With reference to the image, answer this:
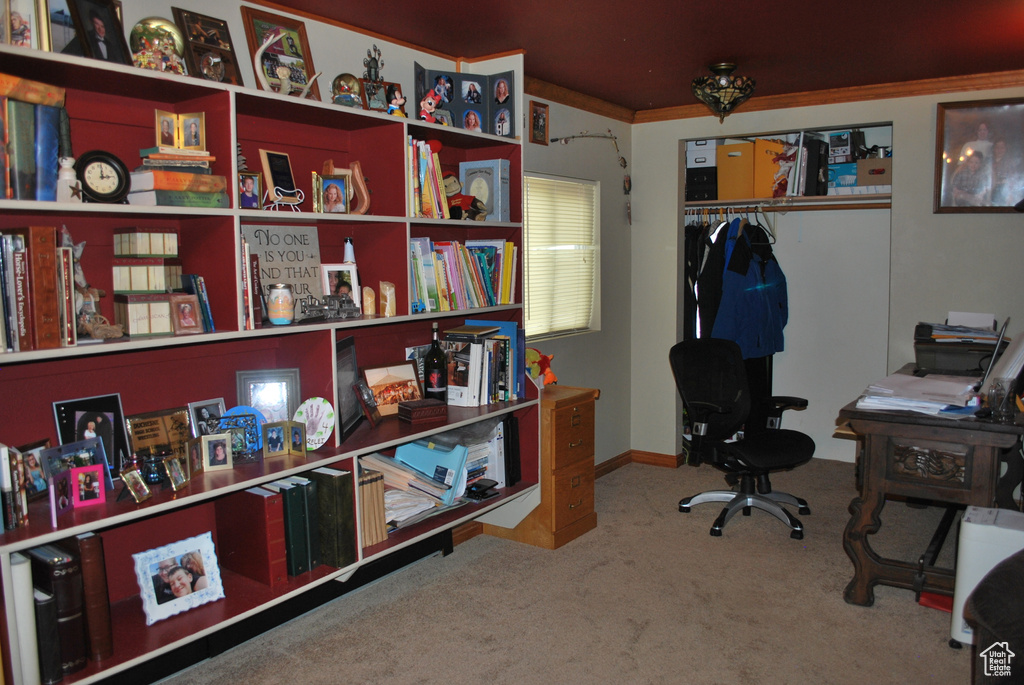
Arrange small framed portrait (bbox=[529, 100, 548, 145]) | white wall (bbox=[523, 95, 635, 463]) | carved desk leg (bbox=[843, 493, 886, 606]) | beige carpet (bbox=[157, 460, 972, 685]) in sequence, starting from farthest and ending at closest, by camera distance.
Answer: white wall (bbox=[523, 95, 635, 463])
small framed portrait (bbox=[529, 100, 548, 145])
carved desk leg (bbox=[843, 493, 886, 606])
beige carpet (bbox=[157, 460, 972, 685])

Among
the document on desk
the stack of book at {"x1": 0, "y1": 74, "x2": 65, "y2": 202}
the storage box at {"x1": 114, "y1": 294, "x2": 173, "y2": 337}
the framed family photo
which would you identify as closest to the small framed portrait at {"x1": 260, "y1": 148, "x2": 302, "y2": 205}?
the storage box at {"x1": 114, "y1": 294, "x2": 173, "y2": 337}

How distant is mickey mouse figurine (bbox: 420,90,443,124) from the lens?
2.98 metres

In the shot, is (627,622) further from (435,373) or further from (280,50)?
(280,50)

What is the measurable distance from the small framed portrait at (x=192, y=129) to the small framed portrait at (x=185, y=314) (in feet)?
1.51

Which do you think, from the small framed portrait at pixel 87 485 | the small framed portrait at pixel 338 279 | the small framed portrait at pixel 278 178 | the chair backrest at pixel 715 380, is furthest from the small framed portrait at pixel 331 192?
the chair backrest at pixel 715 380

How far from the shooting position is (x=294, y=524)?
2.49 meters

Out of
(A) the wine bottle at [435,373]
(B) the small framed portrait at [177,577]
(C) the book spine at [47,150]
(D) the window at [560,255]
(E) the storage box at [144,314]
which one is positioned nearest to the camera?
(C) the book spine at [47,150]

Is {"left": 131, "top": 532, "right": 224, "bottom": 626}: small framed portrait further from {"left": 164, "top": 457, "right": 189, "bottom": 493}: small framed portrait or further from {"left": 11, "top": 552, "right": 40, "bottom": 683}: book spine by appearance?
{"left": 11, "top": 552, "right": 40, "bottom": 683}: book spine

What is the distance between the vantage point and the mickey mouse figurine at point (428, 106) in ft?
9.77

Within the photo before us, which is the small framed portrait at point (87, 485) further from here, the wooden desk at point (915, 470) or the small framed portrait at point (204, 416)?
the wooden desk at point (915, 470)

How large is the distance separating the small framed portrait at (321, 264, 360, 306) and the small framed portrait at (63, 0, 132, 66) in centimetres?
93

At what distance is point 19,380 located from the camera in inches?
82.4

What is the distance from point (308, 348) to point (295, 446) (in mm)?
349

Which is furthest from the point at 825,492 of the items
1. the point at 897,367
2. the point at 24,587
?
the point at 24,587
